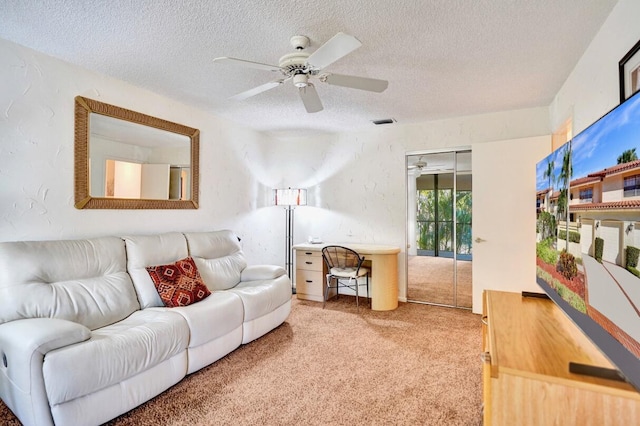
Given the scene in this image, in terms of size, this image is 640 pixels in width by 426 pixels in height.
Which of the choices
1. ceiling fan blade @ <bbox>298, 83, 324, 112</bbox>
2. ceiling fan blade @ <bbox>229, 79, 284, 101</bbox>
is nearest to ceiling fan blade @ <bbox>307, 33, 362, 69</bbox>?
ceiling fan blade @ <bbox>298, 83, 324, 112</bbox>

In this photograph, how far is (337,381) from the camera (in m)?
2.25

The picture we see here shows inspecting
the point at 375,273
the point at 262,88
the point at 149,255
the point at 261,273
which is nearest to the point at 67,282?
the point at 149,255

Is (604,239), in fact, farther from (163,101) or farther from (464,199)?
(163,101)

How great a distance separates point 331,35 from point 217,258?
2393 millimetres

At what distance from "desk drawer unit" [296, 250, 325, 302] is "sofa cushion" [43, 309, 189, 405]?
2.14 meters

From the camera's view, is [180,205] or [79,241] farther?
[180,205]

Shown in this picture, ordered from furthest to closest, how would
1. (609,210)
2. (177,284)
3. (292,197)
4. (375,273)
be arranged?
1. (292,197)
2. (375,273)
3. (177,284)
4. (609,210)

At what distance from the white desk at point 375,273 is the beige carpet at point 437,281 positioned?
516 mm

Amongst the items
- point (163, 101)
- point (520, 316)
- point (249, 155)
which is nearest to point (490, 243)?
point (520, 316)

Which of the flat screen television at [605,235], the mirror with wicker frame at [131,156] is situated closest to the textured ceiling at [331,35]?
the mirror with wicker frame at [131,156]

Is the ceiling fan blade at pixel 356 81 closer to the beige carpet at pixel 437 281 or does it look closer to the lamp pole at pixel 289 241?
the beige carpet at pixel 437 281

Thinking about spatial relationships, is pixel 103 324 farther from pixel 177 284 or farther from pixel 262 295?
pixel 262 295

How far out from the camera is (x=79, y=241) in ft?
7.89

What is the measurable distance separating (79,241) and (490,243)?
3872mm
